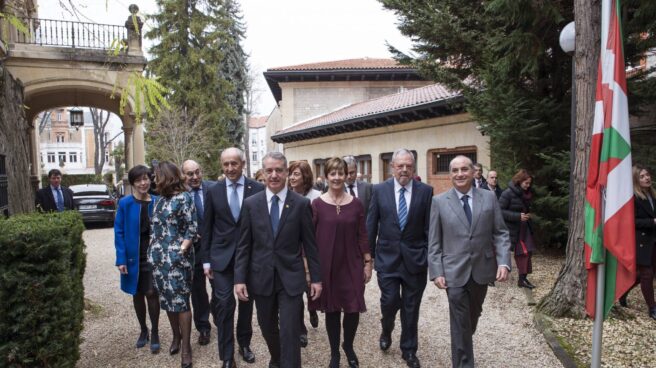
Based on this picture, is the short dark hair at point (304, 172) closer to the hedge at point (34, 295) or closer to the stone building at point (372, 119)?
the hedge at point (34, 295)

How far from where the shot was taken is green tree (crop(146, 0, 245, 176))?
33.3 meters

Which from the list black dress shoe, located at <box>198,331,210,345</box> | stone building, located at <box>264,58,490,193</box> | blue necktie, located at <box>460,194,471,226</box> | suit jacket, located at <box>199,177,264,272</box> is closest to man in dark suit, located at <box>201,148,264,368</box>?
suit jacket, located at <box>199,177,264,272</box>

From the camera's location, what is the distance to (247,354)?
16.7 feet

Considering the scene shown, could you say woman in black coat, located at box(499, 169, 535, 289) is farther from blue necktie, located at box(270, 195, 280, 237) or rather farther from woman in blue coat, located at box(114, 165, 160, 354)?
woman in blue coat, located at box(114, 165, 160, 354)

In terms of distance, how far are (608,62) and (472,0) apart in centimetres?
772

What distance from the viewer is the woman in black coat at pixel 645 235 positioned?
6238 millimetres

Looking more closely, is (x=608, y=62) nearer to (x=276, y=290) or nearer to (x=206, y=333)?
(x=276, y=290)

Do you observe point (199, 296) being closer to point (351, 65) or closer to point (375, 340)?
point (375, 340)

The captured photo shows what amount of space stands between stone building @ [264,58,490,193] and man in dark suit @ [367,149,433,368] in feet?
27.8

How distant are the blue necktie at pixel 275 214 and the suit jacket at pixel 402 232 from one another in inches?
56.5

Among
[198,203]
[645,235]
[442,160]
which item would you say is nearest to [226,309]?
[198,203]

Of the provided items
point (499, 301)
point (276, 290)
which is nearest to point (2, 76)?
point (276, 290)

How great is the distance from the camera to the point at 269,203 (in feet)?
13.9

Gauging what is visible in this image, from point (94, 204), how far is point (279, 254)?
57.2 feet
